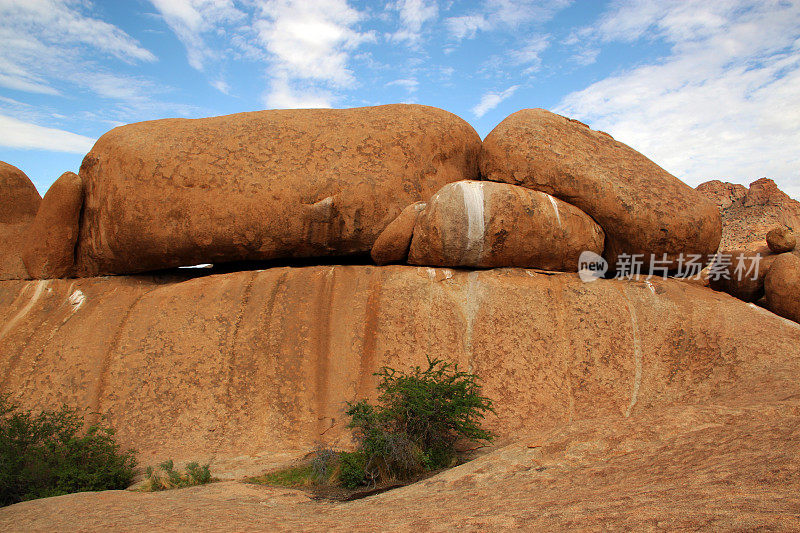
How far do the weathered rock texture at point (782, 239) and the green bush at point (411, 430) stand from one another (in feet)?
16.3

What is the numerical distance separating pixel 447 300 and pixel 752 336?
3.51 meters

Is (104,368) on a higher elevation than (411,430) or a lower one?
higher

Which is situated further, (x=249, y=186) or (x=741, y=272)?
(x=741, y=272)

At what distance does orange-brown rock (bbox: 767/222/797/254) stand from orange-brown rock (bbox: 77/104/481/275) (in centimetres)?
461

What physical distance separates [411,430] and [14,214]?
6.87m

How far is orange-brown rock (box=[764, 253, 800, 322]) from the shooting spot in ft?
22.1

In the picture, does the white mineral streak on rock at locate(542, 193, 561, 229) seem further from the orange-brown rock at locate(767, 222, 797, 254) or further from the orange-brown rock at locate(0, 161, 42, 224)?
the orange-brown rock at locate(0, 161, 42, 224)

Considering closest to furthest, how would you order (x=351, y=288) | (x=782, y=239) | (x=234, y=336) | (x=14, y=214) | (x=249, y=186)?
1. (x=234, y=336)
2. (x=351, y=288)
3. (x=249, y=186)
4. (x=782, y=239)
5. (x=14, y=214)

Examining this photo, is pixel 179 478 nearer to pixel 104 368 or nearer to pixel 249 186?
pixel 104 368

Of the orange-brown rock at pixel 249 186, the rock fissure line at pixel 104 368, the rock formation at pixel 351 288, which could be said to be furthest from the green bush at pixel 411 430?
the rock fissure line at pixel 104 368

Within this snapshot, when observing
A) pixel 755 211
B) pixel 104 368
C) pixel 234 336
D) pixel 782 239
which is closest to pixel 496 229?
pixel 234 336

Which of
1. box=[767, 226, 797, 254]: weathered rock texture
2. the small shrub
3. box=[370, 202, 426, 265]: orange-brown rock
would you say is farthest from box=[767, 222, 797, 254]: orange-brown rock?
the small shrub

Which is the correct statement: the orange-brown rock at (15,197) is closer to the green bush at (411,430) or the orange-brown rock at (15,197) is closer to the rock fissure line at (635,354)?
the green bush at (411,430)

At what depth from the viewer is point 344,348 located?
612cm
